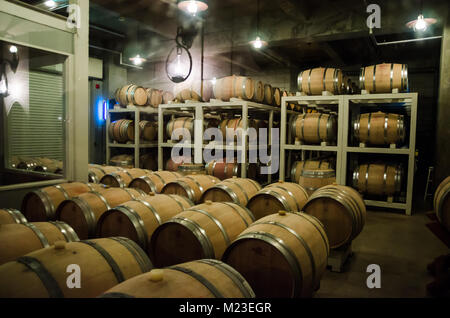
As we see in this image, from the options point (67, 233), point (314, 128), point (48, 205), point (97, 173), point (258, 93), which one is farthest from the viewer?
point (258, 93)

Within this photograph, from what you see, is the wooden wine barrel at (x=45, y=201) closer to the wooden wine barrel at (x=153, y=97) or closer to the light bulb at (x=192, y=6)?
the light bulb at (x=192, y=6)

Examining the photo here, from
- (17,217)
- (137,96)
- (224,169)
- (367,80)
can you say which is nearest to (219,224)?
(17,217)

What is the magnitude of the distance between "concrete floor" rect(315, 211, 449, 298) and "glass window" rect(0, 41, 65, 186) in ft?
13.8

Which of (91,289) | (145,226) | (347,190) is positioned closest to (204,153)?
(347,190)

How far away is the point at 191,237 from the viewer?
2.79 m

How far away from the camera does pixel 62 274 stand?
1.82 m

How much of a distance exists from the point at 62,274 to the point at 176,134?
6.75 meters

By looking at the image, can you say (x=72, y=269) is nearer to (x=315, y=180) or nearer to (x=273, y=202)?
(x=273, y=202)

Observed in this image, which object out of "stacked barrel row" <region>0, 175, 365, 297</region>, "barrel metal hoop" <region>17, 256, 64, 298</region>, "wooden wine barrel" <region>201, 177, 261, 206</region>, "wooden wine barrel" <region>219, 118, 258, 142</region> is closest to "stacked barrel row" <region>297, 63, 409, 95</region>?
"wooden wine barrel" <region>219, 118, 258, 142</region>

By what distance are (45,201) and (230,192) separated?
223cm

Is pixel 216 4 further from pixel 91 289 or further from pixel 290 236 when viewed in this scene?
pixel 91 289

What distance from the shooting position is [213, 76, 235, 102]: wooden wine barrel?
7.60 metres

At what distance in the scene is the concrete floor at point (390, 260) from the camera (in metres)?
3.40

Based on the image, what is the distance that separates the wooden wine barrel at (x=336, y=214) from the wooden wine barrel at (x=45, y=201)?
2731 mm
